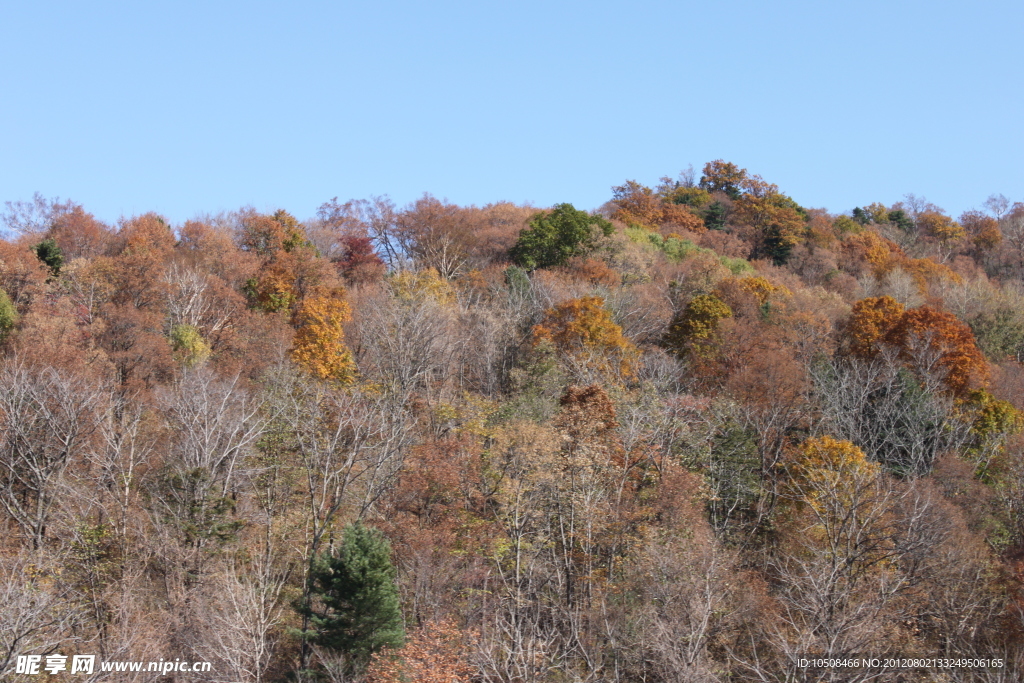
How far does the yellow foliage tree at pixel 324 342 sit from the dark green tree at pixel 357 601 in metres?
12.1

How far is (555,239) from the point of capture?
49.2 m

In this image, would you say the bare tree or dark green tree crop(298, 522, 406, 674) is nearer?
dark green tree crop(298, 522, 406, 674)

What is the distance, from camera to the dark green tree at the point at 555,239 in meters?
49.0

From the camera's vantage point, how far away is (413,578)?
82.5 feet

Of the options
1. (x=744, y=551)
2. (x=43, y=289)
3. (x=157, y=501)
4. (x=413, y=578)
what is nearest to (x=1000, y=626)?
(x=744, y=551)

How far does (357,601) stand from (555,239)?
97.9ft

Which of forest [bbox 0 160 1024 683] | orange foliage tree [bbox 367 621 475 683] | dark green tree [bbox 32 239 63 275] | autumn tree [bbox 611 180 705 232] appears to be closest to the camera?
orange foliage tree [bbox 367 621 475 683]

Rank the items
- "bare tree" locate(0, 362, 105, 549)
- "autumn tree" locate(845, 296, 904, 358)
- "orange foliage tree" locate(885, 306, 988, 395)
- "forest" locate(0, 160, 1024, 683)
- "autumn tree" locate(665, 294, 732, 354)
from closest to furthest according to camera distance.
Result: "forest" locate(0, 160, 1024, 683)
"bare tree" locate(0, 362, 105, 549)
"orange foliage tree" locate(885, 306, 988, 395)
"autumn tree" locate(665, 294, 732, 354)
"autumn tree" locate(845, 296, 904, 358)

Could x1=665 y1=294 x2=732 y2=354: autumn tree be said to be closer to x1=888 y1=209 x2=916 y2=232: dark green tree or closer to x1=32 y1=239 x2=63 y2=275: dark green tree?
x1=32 y1=239 x2=63 y2=275: dark green tree

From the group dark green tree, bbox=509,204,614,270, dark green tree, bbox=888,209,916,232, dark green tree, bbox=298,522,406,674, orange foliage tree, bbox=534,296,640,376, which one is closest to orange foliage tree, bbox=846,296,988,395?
orange foliage tree, bbox=534,296,640,376

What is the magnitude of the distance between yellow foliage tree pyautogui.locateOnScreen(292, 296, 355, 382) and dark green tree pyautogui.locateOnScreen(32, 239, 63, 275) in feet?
41.1

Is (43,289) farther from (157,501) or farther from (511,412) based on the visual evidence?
(511,412)

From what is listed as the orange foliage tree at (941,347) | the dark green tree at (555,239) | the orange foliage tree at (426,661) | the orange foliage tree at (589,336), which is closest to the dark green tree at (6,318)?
the orange foliage tree at (589,336)

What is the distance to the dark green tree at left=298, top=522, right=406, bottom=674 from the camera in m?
21.9
